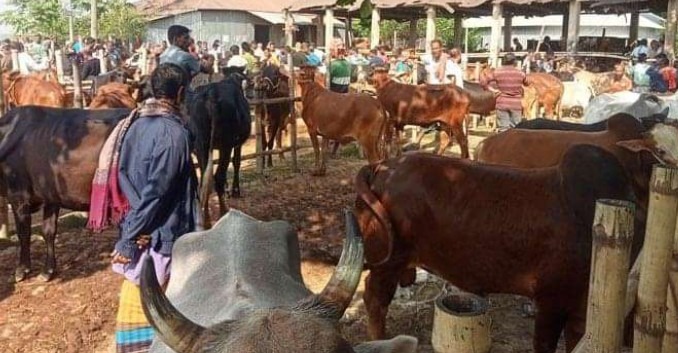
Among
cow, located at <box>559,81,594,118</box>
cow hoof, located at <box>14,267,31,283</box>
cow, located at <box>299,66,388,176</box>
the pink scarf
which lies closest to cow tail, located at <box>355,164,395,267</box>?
the pink scarf

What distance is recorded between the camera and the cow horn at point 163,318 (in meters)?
2.14

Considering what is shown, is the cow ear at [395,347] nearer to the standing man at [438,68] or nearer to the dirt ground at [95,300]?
the dirt ground at [95,300]

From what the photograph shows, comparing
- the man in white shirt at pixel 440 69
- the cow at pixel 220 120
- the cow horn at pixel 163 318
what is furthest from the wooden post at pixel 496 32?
the cow horn at pixel 163 318

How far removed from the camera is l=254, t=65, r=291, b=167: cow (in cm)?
1197

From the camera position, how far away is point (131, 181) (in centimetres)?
386

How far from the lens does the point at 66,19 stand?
39438 millimetres

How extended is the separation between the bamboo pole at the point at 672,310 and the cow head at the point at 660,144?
2248mm

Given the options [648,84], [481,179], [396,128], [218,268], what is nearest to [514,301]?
[481,179]

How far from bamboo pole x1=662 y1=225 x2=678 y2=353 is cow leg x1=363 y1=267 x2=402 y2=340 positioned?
2413mm

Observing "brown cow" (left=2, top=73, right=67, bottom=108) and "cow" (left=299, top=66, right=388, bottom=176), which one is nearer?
"cow" (left=299, top=66, right=388, bottom=176)

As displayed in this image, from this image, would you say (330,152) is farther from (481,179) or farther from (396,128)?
(481,179)

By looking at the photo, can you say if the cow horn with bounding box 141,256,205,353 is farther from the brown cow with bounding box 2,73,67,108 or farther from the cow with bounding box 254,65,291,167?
the brown cow with bounding box 2,73,67,108

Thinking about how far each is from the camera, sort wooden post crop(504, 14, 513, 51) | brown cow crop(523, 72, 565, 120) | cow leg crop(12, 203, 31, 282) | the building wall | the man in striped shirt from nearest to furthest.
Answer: cow leg crop(12, 203, 31, 282), the man in striped shirt, brown cow crop(523, 72, 565, 120), wooden post crop(504, 14, 513, 51), the building wall

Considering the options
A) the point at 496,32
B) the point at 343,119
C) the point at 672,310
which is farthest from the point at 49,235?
the point at 496,32
